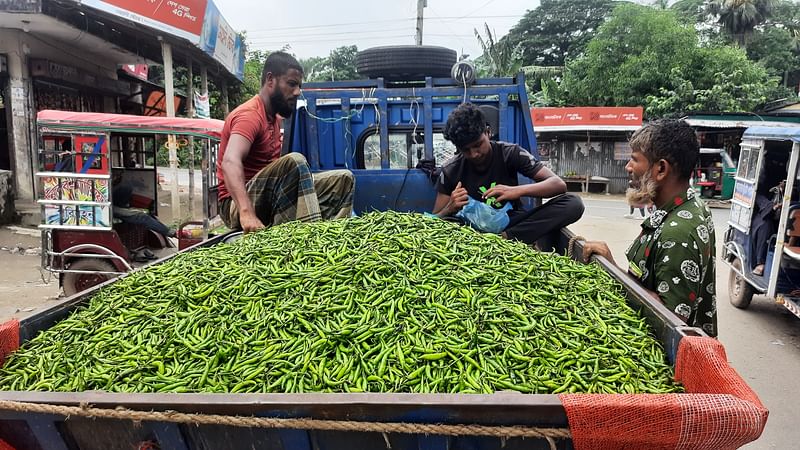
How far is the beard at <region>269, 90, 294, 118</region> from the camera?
435cm

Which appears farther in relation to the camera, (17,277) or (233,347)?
(17,277)

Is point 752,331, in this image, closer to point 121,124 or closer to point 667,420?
point 667,420

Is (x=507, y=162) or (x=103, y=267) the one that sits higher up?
(x=507, y=162)

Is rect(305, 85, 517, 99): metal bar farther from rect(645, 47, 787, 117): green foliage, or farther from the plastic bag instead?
rect(645, 47, 787, 117): green foliage

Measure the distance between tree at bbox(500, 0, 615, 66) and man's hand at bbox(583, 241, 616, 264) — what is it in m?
38.2

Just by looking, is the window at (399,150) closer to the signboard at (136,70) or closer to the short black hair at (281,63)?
the short black hair at (281,63)

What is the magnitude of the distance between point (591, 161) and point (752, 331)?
16797 mm

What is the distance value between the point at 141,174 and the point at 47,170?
188cm

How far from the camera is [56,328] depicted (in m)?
2.28

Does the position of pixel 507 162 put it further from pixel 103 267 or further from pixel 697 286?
pixel 103 267

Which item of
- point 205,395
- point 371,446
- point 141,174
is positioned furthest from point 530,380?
point 141,174

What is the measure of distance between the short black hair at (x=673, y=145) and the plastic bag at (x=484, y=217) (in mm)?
1251

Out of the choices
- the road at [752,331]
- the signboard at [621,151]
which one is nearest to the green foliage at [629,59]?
the signboard at [621,151]

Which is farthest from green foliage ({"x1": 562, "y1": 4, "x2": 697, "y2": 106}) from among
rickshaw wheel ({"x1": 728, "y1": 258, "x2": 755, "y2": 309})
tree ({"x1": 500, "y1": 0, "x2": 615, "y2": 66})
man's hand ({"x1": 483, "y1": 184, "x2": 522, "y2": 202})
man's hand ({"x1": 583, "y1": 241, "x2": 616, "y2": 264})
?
man's hand ({"x1": 583, "y1": 241, "x2": 616, "y2": 264})
